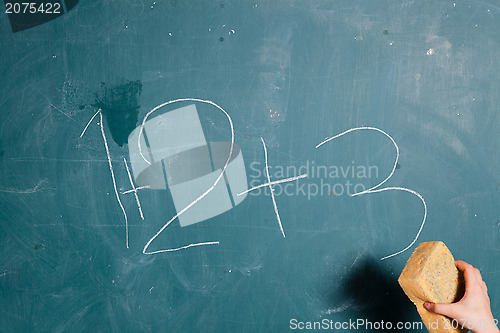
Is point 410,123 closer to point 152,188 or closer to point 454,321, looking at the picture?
point 454,321

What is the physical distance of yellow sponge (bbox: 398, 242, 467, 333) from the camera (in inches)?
30.1

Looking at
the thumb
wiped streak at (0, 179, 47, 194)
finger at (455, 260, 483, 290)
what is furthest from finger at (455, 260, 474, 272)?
wiped streak at (0, 179, 47, 194)

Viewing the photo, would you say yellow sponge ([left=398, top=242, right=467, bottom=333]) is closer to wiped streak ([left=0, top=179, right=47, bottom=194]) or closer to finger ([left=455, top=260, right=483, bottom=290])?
finger ([left=455, top=260, right=483, bottom=290])

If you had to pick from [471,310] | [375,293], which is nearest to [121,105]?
[375,293]

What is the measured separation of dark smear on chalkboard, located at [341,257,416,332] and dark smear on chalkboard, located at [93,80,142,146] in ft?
2.56

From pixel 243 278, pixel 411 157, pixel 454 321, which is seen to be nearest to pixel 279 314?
pixel 243 278

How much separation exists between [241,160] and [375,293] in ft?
1.83

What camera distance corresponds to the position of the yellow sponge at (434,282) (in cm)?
77

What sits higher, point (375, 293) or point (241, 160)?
point (241, 160)

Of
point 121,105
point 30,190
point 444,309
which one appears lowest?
point 444,309

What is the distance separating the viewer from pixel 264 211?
98 centimetres

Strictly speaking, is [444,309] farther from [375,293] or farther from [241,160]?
[241,160]

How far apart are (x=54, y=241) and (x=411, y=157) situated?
42.2 inches

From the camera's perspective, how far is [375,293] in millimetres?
994
